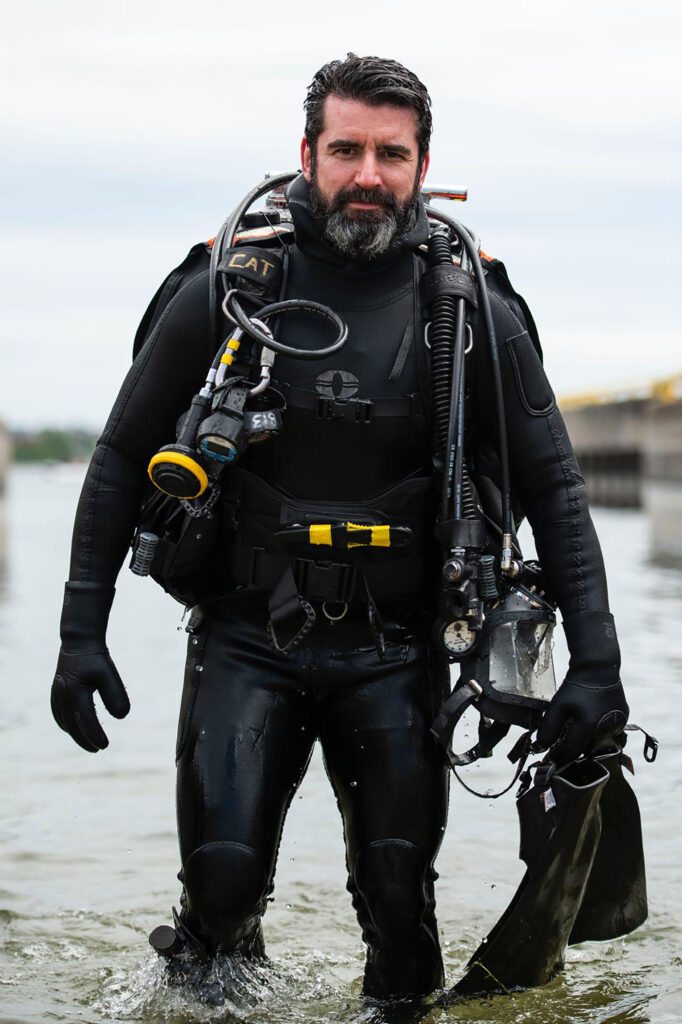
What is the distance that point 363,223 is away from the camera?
3852 millimetres

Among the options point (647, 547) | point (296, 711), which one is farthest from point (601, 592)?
point (647, 547)

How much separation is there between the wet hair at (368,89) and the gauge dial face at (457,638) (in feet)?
3.78

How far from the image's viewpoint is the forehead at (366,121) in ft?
12.6

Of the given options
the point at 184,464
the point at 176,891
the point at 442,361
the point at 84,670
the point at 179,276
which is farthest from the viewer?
the point at 176,891

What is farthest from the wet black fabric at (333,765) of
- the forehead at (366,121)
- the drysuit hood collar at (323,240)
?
the forehead at (366,121)

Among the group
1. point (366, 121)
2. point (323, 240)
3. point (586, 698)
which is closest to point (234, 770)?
point (586, 698)

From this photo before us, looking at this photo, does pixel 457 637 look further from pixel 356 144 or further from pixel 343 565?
pixel 356 144

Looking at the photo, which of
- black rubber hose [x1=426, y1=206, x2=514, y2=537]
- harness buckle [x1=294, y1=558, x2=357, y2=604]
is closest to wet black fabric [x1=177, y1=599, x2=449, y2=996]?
harness buckle [x1=294, y1=558, x2=357, y2=604]

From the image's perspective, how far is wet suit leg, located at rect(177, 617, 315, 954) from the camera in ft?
12.7

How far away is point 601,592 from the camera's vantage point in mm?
3984

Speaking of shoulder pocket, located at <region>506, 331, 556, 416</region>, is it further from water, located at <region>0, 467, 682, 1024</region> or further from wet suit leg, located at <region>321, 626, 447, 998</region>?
water, located at <region>0, 467, 682, 1024</region>

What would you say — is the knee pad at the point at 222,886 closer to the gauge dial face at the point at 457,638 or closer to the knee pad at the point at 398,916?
the knee pad at the point at 398,916

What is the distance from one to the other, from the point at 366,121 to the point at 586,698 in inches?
57.7

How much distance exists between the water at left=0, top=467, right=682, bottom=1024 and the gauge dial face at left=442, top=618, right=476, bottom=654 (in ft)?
3.00
